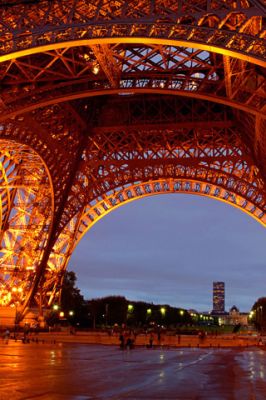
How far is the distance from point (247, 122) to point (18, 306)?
28434 mm

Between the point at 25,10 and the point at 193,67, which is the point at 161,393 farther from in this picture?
the point at 193,67

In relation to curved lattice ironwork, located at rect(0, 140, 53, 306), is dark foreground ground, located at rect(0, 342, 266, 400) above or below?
below

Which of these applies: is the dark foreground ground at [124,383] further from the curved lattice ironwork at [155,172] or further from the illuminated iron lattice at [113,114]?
the curved lattice ironwork at [155,172]

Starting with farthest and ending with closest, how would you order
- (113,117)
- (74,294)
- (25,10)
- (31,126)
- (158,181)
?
1. (74,294)
2. (158,181)
3. (113,117)
4. (31,126)
5. (25,10)

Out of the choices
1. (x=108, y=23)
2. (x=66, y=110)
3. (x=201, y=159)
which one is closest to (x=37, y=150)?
(x=66, y=110)

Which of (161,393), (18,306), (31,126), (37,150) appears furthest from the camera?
(18,306)

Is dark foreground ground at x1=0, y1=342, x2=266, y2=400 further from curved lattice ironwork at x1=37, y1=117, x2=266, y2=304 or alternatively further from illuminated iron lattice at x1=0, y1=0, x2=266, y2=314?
curved lattice ironwork at x1=37, y1=117, x2=266, y2=304

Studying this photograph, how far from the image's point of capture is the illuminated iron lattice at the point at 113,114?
22969 mm

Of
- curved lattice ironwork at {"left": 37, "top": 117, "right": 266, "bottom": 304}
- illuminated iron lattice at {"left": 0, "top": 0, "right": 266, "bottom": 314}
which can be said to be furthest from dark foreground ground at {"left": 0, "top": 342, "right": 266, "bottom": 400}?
curved lattice ironwork at {"left": 37, "top": 117, "right": 266, "bottom": 304}

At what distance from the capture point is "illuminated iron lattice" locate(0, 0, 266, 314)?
22969mm

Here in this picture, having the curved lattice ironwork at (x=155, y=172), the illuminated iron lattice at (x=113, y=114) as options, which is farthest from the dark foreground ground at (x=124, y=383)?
the curved lattice ironwork at (x=155, y=172)

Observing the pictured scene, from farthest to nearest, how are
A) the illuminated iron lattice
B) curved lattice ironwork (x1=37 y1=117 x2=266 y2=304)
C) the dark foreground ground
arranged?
curved lattice ironwork (x1=37 y1=117 x2=266 y2=304), the illuminated iron lattice, the dark foreground ground

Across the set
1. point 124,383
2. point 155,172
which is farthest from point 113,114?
point 124,383

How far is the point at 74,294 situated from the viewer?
10388cm
